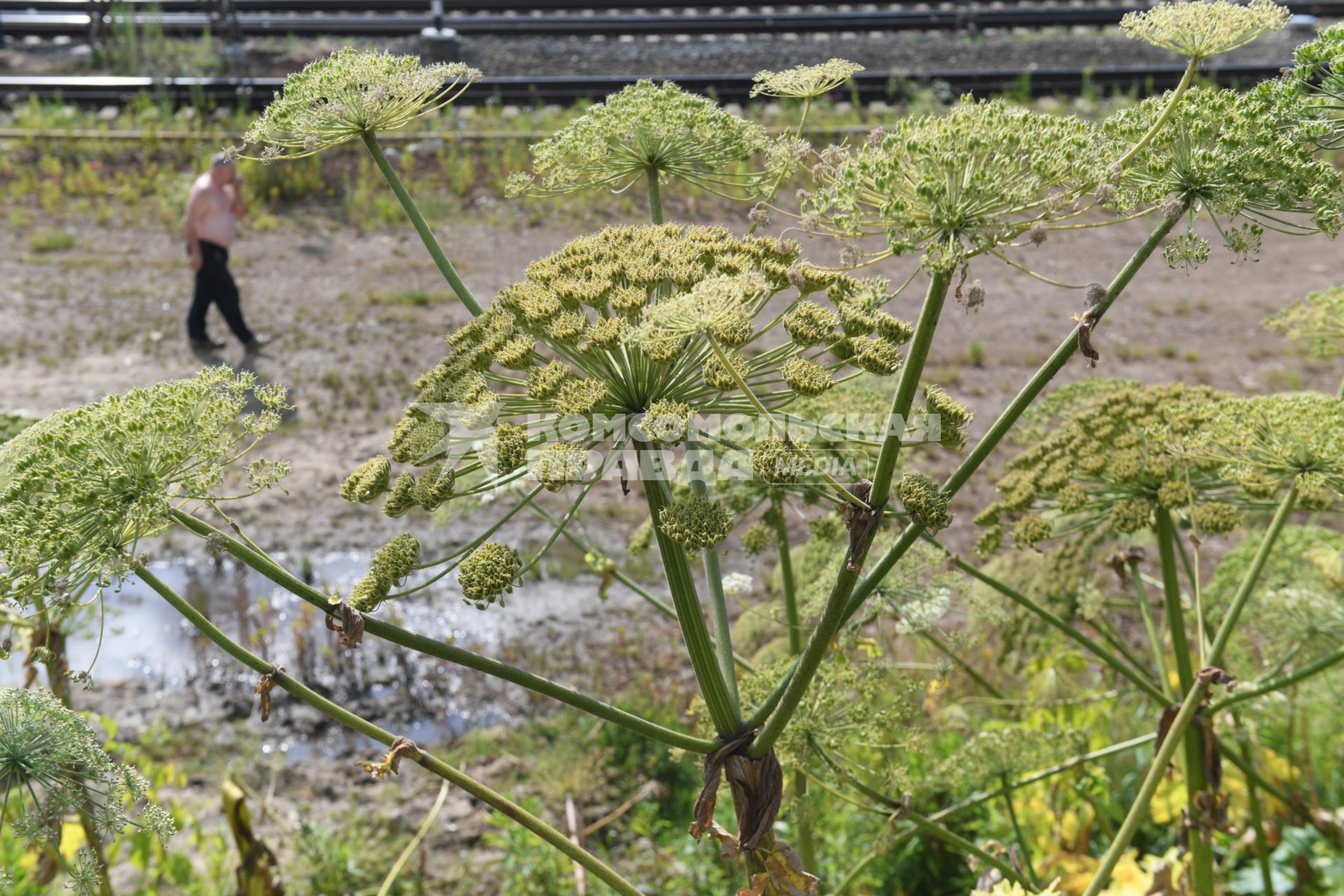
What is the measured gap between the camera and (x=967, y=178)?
187 centimetres

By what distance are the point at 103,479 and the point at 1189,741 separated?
2809mm

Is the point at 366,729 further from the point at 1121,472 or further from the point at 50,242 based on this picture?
the point at 50,242

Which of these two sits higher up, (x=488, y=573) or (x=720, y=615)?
(x=488, y=573)

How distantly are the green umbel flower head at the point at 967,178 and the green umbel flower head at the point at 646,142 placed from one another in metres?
0.95

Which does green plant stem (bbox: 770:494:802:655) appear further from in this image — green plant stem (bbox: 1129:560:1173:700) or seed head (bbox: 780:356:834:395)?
seed head (bbox: 780:356:834:395)

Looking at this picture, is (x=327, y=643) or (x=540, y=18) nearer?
(x=327, y=643)

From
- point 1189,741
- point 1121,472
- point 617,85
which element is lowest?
point 1189,741

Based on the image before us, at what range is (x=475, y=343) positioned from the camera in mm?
2500

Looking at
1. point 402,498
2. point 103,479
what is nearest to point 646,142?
point 402,498

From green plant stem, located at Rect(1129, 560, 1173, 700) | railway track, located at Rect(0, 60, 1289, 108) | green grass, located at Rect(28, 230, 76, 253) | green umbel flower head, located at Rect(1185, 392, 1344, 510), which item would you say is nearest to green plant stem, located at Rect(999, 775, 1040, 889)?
green plant stem, located at Rect(1129, 560, 1173, 700)

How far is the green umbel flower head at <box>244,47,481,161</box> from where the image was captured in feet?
8.41

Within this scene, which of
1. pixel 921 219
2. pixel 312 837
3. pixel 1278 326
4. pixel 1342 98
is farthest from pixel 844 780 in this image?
pixel 312 837

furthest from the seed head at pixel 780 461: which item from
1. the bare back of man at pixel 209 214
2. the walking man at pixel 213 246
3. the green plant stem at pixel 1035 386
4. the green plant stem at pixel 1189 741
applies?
the bare back of man at pixel 209 214

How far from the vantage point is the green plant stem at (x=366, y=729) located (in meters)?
1.98
